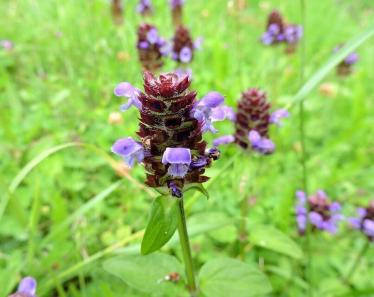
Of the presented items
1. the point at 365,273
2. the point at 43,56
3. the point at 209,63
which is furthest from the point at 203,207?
the point at 43,56

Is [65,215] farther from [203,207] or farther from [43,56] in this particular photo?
[43,56]

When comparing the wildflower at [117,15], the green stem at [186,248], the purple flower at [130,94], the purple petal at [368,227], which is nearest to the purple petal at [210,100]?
the purple flower at [130,94]

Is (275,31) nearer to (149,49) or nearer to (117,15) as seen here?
(149,49)

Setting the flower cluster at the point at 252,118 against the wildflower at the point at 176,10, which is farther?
the wildflower at the point at 176,10

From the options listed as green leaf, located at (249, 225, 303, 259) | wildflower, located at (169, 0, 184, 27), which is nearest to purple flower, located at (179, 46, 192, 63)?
wildflower, located at (169, 0, 184, 27)

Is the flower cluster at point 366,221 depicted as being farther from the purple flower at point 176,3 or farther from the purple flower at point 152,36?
the purple flower at point 176,3

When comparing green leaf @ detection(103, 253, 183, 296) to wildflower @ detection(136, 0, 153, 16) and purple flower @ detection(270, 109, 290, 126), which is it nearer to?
purple flower @ detection(270, 109, 290, 126)

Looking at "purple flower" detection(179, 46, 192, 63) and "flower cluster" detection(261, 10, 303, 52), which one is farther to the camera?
"flower cluster" detection(261, 10, 303, 52)
